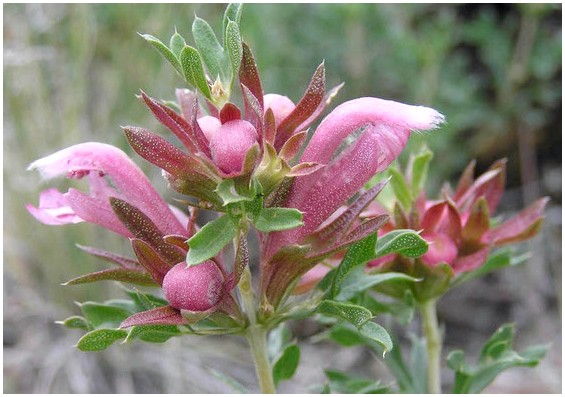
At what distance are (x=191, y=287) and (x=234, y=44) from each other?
231 millimetres

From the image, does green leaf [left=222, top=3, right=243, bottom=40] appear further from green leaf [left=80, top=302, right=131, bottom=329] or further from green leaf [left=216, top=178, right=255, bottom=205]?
green leaf [left=80, top=302, right=131, bottom=329]

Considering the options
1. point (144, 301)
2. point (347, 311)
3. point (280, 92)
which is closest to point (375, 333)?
point (347, 311)

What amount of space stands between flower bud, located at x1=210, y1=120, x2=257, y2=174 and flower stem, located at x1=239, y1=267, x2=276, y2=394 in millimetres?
138

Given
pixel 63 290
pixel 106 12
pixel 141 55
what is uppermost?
pixel 106 12

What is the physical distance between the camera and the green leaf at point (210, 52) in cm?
73

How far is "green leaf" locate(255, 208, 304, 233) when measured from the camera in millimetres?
639

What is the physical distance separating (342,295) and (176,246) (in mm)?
200

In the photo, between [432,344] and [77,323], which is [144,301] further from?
[432,344]

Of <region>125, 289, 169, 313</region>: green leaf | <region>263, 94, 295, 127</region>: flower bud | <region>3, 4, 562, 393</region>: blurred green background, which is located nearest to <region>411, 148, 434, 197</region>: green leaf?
<region>263, 94, 295, 127</region>: flower bud

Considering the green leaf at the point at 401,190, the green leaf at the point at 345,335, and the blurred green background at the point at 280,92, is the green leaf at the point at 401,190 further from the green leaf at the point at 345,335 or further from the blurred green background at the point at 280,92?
the blurred green background at the point at 280,92

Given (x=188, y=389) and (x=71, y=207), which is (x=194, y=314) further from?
(x=188, y=389)

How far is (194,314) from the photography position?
677mm

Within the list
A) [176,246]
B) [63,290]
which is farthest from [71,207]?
[63,290]

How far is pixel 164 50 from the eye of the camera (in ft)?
2.14
